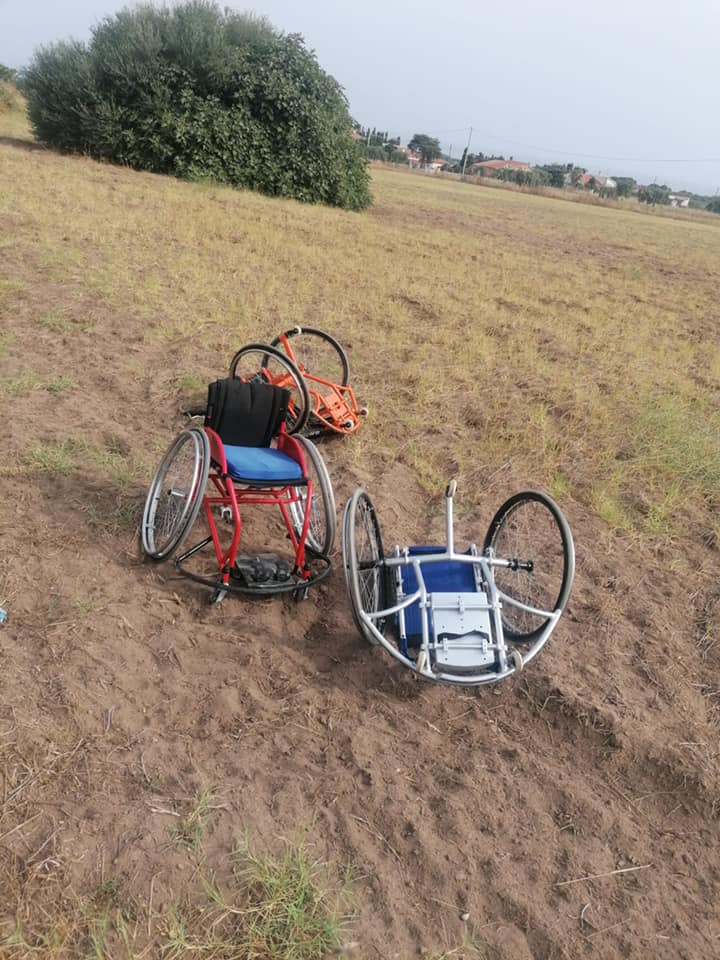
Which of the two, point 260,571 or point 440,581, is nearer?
point 440,581

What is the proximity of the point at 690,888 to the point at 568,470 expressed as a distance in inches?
125

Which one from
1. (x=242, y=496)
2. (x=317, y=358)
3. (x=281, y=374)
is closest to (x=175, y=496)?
(x=242, y=496)

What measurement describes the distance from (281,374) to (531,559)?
9.41 ft

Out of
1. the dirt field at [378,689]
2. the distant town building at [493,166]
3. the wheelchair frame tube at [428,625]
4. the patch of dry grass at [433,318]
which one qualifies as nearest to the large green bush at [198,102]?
the patch of dry grass at [433,318]

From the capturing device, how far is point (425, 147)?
90.6 metres

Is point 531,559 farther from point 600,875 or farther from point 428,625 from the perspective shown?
point 600,875

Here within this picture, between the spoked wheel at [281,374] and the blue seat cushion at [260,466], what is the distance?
1.39 feet

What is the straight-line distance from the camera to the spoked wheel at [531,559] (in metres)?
3.17

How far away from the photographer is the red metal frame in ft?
11.3

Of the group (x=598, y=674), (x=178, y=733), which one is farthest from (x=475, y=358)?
(x=178, y=733)

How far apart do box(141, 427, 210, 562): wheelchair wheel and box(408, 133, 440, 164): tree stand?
305 feet

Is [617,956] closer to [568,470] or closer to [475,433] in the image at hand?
[568,470]

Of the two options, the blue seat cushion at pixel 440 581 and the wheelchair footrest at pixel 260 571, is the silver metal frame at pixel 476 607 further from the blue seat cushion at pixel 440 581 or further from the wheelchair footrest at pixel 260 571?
the wheelchair footrest at pixel 260 571

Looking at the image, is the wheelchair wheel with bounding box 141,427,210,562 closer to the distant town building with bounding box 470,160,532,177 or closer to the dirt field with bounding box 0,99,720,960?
the dirt field with bounding box 0,99,720,960
